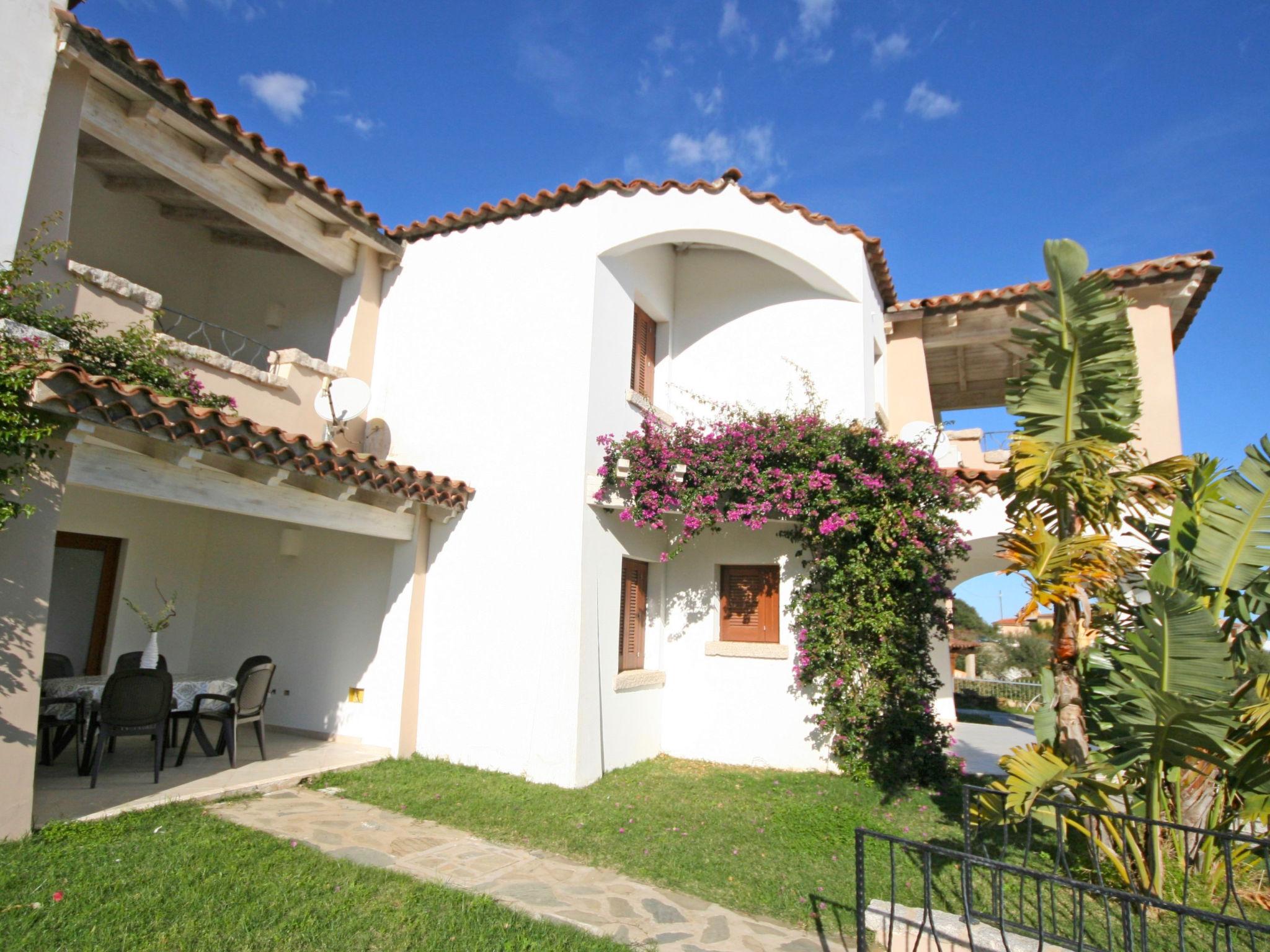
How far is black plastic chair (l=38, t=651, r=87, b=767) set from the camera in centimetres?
718

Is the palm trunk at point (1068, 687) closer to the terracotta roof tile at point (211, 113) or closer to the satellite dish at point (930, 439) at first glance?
the satellite dish at point (930, 439)

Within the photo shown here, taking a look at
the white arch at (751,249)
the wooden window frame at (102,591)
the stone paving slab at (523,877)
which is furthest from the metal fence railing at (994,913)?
the wooden window frame at (102,591)

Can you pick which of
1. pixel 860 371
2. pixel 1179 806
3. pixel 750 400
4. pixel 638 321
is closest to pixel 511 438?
pixel 638 321

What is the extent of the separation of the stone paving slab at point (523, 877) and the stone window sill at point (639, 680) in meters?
3.04

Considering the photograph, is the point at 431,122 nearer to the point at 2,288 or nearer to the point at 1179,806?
the point at 2,288

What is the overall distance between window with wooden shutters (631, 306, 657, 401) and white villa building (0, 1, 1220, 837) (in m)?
0.06

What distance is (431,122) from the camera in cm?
1193

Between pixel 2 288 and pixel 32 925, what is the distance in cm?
417

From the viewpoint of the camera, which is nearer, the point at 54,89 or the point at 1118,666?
the point at 1118,666

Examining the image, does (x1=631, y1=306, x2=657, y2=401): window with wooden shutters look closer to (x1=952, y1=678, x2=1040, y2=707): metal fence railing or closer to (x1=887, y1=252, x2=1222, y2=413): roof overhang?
(x1=887, y1=252, x2=1222, y2=413): roof overhang

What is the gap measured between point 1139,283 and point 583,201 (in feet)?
26.3

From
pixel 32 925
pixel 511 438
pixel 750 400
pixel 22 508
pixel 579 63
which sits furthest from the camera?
pixel 750 400

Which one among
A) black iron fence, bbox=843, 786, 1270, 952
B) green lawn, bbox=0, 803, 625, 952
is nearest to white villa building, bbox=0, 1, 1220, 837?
green lawn, bbox=0, 803, 625, 952

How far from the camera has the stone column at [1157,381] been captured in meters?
10.5
